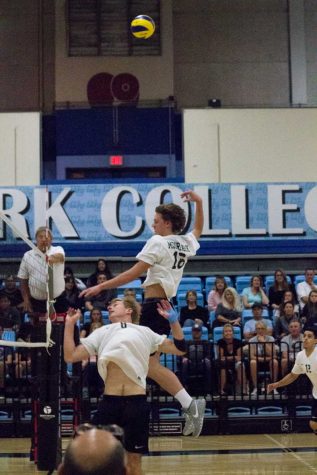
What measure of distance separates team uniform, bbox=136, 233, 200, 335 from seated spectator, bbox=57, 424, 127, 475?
565cm

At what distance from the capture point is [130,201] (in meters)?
20.6

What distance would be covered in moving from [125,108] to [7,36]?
189 inches

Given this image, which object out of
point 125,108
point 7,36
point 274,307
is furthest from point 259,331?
point 7,36

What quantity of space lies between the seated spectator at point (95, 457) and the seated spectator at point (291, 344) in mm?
12648

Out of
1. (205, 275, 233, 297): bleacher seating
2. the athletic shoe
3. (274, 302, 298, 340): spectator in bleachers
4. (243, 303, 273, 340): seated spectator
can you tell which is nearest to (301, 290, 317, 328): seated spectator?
(274, 302, 298, 340): spectator in bleachers

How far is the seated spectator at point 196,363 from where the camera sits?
15.2m

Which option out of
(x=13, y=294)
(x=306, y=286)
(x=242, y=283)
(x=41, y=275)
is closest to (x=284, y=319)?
(x=306, y=286)

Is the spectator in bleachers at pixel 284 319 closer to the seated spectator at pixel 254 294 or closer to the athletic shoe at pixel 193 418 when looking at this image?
the seated spectator at pixel 254 294

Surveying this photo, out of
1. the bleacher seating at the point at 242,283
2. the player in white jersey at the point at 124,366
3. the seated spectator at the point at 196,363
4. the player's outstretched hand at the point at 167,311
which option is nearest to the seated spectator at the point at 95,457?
Result: the player in white jersey at the point at 124,366

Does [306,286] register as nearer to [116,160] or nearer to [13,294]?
[13,294]

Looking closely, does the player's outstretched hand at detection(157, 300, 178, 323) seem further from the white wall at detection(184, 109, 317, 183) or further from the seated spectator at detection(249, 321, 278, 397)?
the white wall at detection(184, 109, 317, 183)

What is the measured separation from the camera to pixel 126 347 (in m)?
7.64

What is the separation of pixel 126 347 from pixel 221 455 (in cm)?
492

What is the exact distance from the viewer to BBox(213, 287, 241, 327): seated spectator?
661 inches
